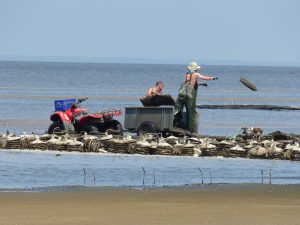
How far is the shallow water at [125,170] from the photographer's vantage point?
2250cm

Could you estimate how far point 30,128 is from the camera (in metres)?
41.6

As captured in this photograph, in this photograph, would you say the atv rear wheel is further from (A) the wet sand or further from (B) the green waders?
(A) the wet sand

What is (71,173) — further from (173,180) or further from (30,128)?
(30,128)

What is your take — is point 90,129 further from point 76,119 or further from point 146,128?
point 146,128

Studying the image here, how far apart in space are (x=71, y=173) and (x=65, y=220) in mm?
8281

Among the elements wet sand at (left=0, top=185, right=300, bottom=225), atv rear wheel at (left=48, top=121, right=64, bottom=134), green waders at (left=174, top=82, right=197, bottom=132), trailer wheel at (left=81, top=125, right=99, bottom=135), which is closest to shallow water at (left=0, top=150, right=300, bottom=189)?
atv rear wheel at (left=48, top=121, right=64, bottom=134)

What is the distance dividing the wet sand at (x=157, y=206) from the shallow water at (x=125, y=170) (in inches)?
70.3

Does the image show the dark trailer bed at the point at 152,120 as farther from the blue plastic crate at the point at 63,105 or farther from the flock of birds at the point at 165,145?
the blue plastic crate at the point at 63,105

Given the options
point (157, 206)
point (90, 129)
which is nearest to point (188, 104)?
point (90, 129)

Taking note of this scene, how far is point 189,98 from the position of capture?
27.8m

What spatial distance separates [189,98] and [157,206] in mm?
10458

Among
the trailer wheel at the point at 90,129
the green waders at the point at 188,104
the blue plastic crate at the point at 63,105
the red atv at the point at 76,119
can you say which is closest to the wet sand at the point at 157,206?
the green waders at the point at 188,104

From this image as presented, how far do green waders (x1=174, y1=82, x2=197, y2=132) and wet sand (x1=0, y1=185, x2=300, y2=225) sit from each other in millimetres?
6855

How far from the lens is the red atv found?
2842 centimetres
